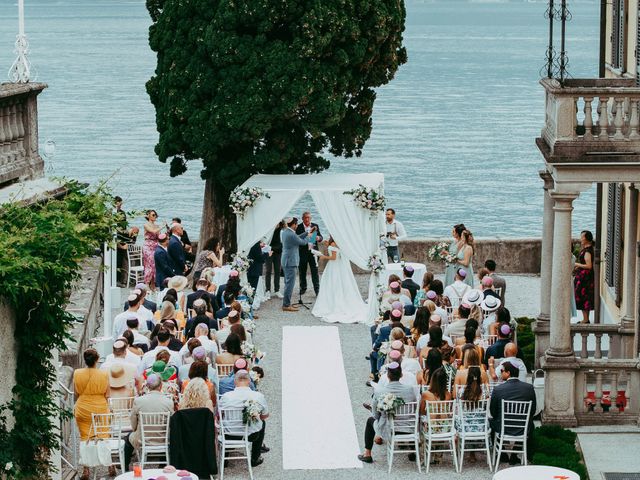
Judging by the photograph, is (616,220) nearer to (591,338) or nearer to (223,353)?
(591,338)

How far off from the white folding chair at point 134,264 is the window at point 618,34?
31.6 ft

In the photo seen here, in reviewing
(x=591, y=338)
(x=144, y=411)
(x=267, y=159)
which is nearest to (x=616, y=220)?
(x=591, y=338)

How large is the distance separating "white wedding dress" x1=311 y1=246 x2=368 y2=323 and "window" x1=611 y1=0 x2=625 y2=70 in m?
5.85

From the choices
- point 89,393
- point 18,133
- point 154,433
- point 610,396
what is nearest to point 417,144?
point 610,396

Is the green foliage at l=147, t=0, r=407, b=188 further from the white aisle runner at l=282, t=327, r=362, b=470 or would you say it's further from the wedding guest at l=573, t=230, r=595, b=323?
the wedding guest at l=573, t=230, r=595, b=323

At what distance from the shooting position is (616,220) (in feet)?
75.2

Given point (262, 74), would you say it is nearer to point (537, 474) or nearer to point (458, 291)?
point (458, 291)

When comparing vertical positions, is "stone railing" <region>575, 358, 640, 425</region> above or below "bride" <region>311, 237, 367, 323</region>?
below

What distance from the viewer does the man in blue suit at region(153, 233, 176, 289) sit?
23.9m

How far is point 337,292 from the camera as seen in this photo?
82.2 ft

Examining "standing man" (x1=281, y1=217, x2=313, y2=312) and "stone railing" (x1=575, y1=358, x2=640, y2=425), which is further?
"standing man" (x1=281, y1=217, x2=313, y2=312)

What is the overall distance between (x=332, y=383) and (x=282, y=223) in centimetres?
555

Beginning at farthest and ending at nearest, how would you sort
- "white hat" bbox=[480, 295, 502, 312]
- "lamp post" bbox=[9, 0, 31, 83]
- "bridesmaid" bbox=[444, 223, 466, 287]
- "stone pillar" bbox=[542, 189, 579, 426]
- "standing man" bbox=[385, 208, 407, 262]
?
"standing man" bbox=[385, 208, 407, 262]
"bridesmaid" bbox=[444, 223, 466, 287]
"white hat" bbox=[480, 295, 502, 312]
"stone pillar" bbox=[542, 189, 579, 426]
"lamp post" bbox=[9, 0, 31, 83]

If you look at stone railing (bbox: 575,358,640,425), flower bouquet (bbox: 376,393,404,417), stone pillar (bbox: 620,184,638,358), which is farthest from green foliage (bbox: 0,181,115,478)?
stone pillar (bbox: 620,184,638,358)
